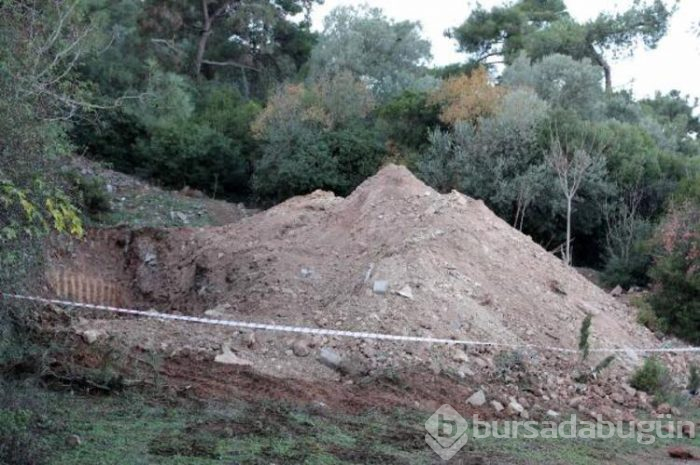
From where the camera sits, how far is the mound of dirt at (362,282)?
9.75 metres

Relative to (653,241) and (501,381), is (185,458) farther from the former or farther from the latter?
(653,241)

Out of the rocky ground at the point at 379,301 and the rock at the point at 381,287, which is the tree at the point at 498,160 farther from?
the rock at the point at 381,287

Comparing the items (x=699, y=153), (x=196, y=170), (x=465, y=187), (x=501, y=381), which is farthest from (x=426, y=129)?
(x=501, y=381)

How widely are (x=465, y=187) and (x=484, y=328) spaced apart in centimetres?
1020

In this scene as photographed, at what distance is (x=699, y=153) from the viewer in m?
27.6

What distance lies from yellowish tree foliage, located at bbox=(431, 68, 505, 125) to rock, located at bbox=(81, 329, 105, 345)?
45.3 feet

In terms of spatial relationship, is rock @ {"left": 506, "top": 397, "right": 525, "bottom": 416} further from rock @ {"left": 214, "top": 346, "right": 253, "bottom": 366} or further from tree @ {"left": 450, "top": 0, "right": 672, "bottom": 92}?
tree @ {"left": 450, "top": 0, "right": 672, "bottom": 92}

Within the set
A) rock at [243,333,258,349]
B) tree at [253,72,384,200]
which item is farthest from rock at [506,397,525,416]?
tree at [253,72,384,200]

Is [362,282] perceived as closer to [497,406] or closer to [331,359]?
[331,359]

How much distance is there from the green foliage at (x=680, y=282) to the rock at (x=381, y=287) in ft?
17.2

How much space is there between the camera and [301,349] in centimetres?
941

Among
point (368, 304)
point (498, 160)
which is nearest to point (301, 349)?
point (368, 304)

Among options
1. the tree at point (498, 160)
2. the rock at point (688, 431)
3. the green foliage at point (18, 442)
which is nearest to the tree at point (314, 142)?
the tree at point (498, 160)

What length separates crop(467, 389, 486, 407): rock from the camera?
847cm
